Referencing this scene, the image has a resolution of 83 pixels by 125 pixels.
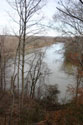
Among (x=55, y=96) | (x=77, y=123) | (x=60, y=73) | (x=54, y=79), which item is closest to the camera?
(x=77, y=123)

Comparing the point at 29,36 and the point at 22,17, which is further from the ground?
the point at 22,17

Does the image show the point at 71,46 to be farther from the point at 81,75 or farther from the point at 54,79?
the point at 54,79

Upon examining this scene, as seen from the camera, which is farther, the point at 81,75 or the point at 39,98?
the point at 39,98

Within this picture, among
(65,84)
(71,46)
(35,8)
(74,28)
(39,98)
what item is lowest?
(39,98)

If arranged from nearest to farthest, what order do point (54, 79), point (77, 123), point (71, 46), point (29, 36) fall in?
1. point (77, 123)
2. point (29, 36)
3. point (71, 46)
4. point (54, 79)

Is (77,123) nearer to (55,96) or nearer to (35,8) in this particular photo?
(35,8)

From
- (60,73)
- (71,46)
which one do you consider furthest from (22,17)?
(60,73)

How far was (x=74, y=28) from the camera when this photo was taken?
24.7 feet

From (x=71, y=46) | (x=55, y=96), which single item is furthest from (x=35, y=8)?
(x=55, y=96)

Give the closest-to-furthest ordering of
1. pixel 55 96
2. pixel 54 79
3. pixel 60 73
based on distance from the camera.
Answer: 1. pixel 55 96
2. pixel 54 79
3. pixel 60 73

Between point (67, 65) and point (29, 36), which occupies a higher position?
point (29, 36)

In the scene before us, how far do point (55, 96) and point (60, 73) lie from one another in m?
3.91

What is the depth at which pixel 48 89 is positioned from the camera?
462 inches

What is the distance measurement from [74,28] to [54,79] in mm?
7059
